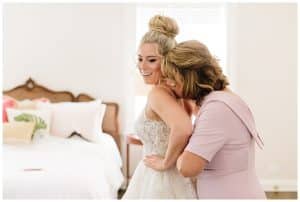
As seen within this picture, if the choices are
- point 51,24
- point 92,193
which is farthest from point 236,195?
point 51,24

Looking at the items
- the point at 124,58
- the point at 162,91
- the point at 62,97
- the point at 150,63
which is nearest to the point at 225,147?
the point at 162,91

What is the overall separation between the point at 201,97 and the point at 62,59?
3.49 meters

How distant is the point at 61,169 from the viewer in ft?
10.5

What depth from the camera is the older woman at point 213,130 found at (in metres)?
1.62

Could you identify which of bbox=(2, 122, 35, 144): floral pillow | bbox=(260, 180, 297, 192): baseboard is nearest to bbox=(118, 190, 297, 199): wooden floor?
bbox=(260, 180, 297, 192): baseboard

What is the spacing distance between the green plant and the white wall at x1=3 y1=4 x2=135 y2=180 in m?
0.72

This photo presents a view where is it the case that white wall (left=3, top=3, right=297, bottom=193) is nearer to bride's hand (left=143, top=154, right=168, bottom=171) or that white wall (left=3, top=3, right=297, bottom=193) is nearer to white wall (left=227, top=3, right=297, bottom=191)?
white wall (left=227, top=3, right=297, bottom=191)

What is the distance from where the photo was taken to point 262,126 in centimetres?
500

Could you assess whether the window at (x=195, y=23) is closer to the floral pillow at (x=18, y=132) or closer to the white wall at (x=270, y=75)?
the white wall at (x=270, y=75)

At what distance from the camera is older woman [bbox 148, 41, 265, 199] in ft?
5.32

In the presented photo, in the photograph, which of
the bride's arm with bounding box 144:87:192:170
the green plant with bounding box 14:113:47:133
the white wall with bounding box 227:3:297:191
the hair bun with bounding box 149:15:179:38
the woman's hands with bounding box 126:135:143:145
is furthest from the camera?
the white wall with bounding box 227:3:297:191

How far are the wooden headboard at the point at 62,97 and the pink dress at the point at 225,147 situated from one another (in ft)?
10.4

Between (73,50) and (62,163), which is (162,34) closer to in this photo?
(62,163)

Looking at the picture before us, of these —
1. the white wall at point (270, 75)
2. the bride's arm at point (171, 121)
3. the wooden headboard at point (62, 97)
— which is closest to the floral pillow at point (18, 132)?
the wooden headboard at point (62, 97)
